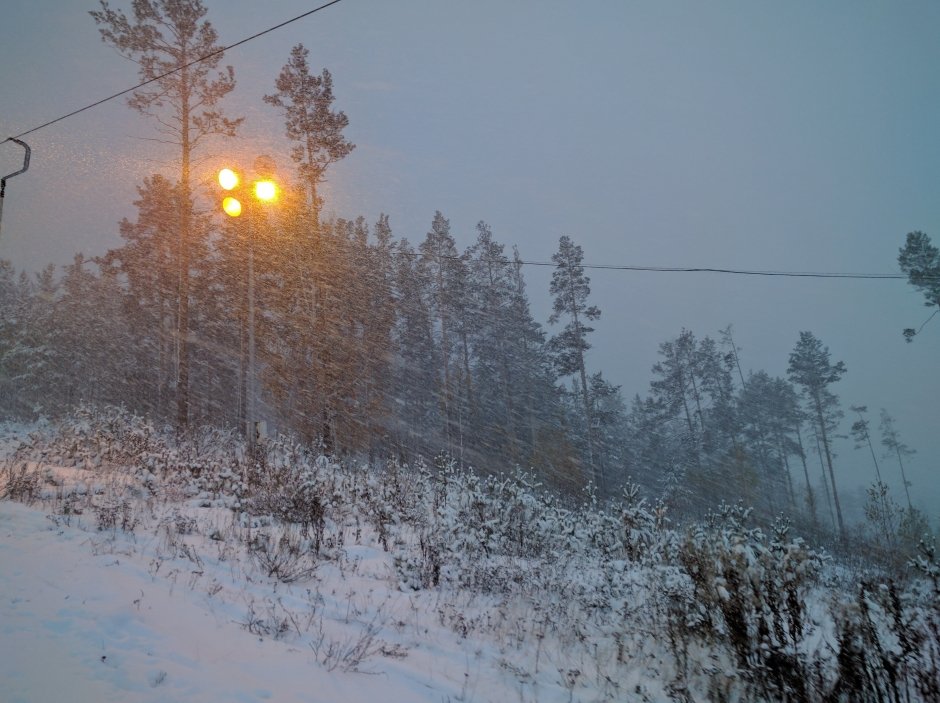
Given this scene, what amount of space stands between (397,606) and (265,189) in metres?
8.41

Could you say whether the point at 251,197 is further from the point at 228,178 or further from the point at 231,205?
the point at 231,205

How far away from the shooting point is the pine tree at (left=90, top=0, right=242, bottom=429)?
49.0ft

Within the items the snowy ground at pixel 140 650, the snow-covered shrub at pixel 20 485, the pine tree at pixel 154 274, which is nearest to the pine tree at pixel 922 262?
the snowy ground at pixel 140 650

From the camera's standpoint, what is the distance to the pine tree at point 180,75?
14.9m

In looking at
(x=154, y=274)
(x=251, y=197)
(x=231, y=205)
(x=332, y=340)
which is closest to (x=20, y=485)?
(x=231, y=205)

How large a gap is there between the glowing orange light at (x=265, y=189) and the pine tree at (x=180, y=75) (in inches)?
273

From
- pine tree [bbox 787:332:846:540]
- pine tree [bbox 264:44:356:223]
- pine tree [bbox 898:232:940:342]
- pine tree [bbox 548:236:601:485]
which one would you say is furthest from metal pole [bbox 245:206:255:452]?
pine tree [bbox 787:332:846:540]

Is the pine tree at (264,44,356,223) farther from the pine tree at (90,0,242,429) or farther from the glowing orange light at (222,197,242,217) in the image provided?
the glowing orange light at (222,197,242,217)

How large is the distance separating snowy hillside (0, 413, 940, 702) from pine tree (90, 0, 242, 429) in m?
10.9

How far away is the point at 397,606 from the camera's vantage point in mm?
4648

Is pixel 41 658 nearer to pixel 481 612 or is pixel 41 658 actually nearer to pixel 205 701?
pixel 205 701

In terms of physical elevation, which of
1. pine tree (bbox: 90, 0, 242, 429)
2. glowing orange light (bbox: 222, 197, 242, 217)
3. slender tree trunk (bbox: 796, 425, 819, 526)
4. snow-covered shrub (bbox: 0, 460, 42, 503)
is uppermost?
pine tree (bbox: 90, 0, 242, 429)

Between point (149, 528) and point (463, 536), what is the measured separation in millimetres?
4008

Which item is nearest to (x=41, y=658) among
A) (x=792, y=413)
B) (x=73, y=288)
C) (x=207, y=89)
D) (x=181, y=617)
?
(x=181, y=617)
